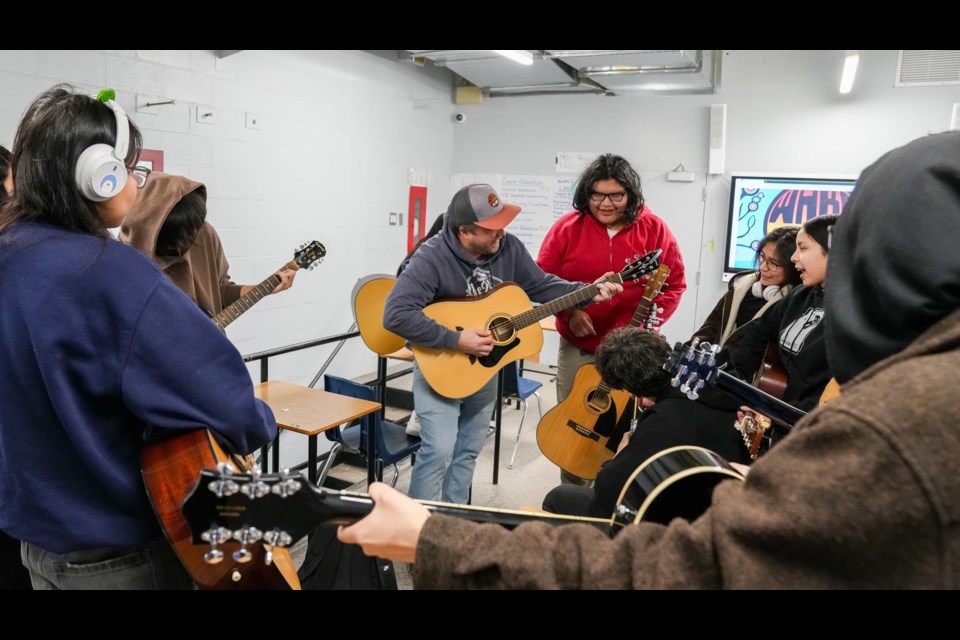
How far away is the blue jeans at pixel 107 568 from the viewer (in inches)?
45.7

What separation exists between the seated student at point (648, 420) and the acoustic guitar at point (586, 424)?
0.43 metres

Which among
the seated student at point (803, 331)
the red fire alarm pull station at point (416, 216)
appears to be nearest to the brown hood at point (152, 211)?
the seated student at point (803, 331)

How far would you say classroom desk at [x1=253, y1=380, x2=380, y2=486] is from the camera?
101 inches

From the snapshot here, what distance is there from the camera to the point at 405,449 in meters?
3.06

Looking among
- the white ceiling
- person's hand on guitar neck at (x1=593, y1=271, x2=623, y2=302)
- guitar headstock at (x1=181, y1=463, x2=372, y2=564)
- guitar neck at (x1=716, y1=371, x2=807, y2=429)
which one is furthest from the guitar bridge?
the white ceiling

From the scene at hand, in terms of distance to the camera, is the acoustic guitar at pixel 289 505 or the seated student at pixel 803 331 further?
the seated student at pixel 803 331

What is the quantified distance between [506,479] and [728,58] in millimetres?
3870

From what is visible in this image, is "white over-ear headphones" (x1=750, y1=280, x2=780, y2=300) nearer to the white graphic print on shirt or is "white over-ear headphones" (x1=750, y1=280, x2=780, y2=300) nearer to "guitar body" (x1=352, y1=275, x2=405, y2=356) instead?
the white graphic print on shirt

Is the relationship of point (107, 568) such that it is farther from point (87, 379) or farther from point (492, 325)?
point (492, 325)

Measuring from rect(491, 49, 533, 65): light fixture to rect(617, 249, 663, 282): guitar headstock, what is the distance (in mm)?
2173

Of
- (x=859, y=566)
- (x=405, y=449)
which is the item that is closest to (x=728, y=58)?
(x=405, y=449)

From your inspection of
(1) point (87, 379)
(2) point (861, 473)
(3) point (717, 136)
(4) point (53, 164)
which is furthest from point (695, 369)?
(3) point (717, 136)

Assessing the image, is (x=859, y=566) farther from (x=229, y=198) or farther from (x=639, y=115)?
(x=639, y=115)

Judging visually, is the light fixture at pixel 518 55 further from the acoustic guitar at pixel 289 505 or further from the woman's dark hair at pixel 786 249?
the acoustic guitar at pixel 289 505
